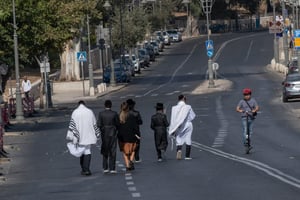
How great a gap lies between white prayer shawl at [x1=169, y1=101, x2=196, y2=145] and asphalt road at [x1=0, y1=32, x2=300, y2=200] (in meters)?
0.59

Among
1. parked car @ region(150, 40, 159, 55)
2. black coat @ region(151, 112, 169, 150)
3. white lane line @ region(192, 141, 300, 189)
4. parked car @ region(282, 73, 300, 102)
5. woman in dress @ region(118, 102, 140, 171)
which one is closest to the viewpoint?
white lane line @ region(192, 141, 300, 189)

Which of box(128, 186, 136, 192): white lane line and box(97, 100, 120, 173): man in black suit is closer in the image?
box(128, 186, 136, 192): white lane line

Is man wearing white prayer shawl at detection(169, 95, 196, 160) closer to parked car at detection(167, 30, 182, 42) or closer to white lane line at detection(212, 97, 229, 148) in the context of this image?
white lane line at detection(212, 97, 229, 148)

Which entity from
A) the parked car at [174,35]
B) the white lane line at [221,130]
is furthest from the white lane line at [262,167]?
the parked car at [174,35]

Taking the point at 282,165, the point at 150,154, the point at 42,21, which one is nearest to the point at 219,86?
the point at 42,21

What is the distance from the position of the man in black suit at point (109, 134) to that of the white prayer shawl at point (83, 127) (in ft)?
1.85

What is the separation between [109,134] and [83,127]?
0.79m

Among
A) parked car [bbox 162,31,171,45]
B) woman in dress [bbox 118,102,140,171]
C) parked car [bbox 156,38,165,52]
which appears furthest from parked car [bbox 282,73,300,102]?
parked car [bbox 162,31,171,45]

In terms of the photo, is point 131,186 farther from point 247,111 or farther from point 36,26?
point 36,26

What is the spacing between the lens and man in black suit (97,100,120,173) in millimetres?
22125

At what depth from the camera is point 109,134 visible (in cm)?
2219

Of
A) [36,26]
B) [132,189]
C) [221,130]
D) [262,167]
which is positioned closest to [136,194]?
[132,189]

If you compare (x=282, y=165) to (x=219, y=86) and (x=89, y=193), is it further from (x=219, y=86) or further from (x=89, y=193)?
(x=219, y=86)

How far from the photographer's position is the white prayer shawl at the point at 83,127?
2156 centimetres
